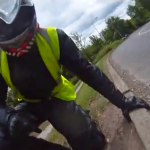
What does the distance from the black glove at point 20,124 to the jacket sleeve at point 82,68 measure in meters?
0.65

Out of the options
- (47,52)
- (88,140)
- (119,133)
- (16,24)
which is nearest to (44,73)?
(47,52)

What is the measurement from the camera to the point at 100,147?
10.9 ft

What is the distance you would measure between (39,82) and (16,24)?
2.23 ft

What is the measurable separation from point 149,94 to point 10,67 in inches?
91.2

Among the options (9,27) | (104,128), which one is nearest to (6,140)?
(9,27)

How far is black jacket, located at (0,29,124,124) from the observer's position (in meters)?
2.93

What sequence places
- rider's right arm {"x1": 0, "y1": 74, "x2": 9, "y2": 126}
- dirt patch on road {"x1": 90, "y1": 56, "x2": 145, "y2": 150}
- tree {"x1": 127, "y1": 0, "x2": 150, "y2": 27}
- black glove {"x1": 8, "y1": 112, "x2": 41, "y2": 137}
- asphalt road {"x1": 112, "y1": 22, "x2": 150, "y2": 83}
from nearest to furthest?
black glove {"x1": 8, "y1": 112, "x2": 41, "y2": 137} < rider's right arm {"x1": 0, "y1": 74, "x2": 9, "y2": 126} < dirt patch on road {"x1": 90, "y1": 56, "x2": 145, "y2": 150} < asphalt road {"x1": 112, "y1": 22, "x2": 150, "y2": 83} < tree {"x1": 127, "y1": 0, "x2": 150, "y2": 27}

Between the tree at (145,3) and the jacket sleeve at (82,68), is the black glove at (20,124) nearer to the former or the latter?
the jacket sleeve at (82,68)

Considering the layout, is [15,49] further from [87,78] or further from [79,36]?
A: [79,36]

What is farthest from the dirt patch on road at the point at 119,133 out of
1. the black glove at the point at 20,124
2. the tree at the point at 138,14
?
the tree at the point at 138,14

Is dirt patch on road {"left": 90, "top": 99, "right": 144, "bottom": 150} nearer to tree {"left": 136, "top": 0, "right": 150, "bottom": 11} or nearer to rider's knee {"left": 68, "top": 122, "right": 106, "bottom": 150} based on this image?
rider's knee {"left": 68, "top": 122, "right": 106, "bottom": 150}

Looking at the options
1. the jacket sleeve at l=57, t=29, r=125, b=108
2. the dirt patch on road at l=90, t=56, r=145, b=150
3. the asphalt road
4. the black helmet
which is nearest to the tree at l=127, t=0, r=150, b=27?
the asphalt road

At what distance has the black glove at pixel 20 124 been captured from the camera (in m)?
2.71

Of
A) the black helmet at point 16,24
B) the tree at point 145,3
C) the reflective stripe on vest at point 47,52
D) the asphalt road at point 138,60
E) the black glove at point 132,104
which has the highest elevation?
the black helmet at point 16,24
